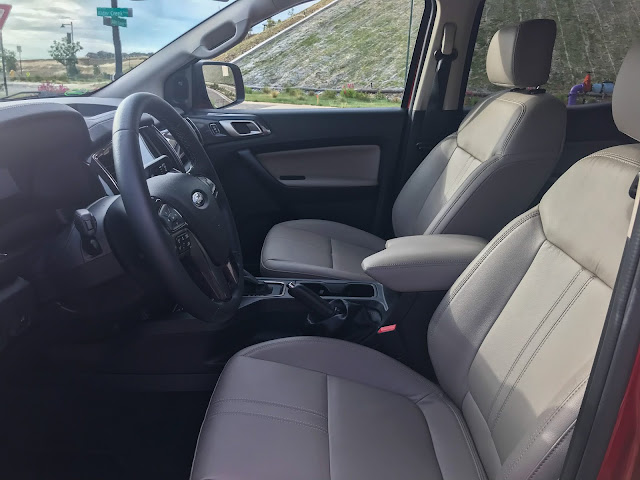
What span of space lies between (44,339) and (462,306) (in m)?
1.03

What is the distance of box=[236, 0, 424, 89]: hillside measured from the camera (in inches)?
114

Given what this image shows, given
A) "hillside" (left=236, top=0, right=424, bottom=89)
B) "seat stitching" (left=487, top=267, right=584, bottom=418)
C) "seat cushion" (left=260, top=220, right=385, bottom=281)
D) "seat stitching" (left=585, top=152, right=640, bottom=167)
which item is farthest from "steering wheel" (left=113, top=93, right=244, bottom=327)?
"hillside" (left=236, top=0, right=424, bottom=89)

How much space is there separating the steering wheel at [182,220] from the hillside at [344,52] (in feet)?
4.29

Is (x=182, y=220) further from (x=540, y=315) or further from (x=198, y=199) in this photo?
(x=540, y=315)

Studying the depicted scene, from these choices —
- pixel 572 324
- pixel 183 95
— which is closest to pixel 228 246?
pixel 572 324

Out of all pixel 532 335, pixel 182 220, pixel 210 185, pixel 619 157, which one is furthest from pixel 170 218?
pixel 619 157

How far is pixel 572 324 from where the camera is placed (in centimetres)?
115

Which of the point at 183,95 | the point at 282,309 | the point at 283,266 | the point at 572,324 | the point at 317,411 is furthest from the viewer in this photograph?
the point at 183,95

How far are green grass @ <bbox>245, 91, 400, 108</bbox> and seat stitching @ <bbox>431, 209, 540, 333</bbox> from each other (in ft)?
5.26

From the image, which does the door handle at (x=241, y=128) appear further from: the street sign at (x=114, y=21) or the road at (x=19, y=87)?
the road at (x=19, y=87)

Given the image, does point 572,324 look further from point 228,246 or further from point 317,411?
point 228,246

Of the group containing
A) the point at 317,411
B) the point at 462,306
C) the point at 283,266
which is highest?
the point at 462,306

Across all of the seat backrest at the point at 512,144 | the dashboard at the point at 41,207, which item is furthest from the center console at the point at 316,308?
the dashboard at the point at 41,207

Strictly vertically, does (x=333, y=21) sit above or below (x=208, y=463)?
above
